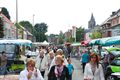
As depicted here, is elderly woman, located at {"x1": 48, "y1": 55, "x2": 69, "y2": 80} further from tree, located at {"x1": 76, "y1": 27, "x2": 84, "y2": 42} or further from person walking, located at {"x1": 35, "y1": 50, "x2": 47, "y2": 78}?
tree, located at {"x1": 76, "y1": 27, "x2": 84, "y2": 42}

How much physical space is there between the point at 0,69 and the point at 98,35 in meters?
87.9

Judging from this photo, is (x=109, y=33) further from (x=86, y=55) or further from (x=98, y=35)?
(x=86, y=55)

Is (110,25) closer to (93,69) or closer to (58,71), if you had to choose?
(58,71)

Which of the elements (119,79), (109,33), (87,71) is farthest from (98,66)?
(109,33)

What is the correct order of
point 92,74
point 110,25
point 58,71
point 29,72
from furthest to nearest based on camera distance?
point 110,25 → point 58,71 → point 92,74 → point 29,72

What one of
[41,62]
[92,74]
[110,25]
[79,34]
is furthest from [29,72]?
[79,34]

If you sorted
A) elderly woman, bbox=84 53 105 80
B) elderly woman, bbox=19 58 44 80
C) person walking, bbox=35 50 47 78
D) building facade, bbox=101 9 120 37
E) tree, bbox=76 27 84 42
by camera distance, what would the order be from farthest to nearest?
tree, bbox=76 27 84 42, building facade, bbox=101 9 120 37, person walking, bbox=35 50 47 78, elderly woman, bbox=84 53 105 80, elderly woman, bbox=19 58 44 80

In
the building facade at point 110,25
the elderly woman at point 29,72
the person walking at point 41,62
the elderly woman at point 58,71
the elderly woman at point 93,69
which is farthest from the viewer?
the building facade at point 110,25

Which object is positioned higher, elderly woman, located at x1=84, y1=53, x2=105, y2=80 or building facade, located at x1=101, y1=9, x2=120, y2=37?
building facade, located at x1=101, y1=9, x2=120, y2=37

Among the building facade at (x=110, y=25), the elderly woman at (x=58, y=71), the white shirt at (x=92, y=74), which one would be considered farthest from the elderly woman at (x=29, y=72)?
the building facade at (x=110, y=25)

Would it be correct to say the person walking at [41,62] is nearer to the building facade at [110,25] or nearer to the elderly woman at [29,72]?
the elderly woman at [29,72]

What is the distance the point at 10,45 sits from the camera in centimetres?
2889

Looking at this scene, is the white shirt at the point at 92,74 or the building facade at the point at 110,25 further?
the building facade at the point at 110,25

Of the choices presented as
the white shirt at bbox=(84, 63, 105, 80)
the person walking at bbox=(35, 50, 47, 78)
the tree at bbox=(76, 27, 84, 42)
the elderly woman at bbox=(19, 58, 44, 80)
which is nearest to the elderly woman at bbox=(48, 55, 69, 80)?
the white shirt at bbox=(84, 63, 105, 80)
